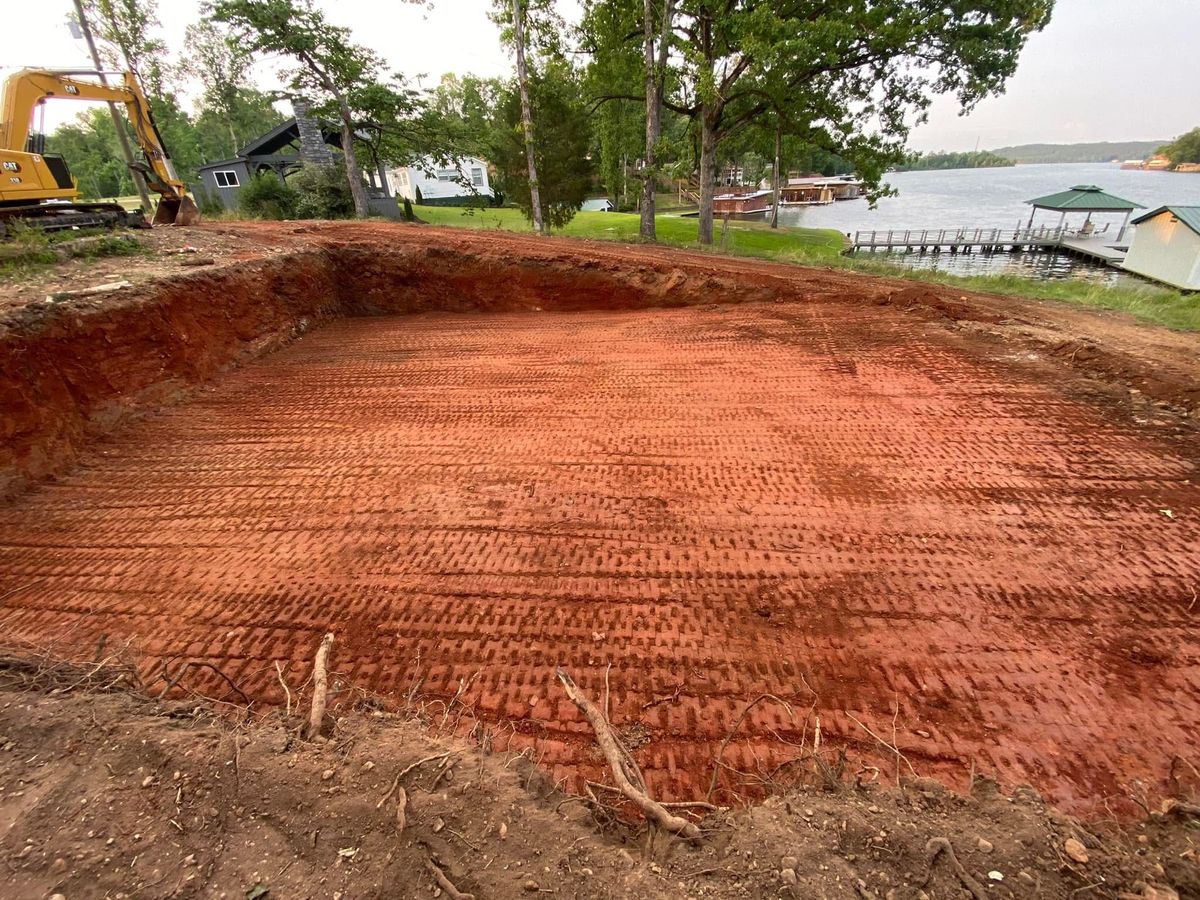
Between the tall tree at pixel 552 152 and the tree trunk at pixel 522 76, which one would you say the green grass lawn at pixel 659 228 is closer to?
the tall tree at pixel 552 152

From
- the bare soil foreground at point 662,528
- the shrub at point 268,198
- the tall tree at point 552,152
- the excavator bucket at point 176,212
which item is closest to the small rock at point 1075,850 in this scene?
the bare soil foreground at point 662,528

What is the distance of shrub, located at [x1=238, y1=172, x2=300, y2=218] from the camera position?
71.3 ft

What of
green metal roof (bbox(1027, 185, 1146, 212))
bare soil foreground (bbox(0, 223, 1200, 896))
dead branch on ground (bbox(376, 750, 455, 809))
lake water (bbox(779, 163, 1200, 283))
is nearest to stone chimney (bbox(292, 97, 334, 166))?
bare soil foreground (bbox(0, 223, 1200, 896))

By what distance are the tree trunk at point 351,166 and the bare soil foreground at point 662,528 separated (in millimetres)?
15396

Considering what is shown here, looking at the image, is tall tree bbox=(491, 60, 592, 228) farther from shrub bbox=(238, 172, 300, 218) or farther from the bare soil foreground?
the bare soil foreground

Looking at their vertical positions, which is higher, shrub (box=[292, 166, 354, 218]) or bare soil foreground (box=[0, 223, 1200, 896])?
shrub (box=[292, 166, 354, 218])

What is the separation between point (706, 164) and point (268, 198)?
17802 millimetres

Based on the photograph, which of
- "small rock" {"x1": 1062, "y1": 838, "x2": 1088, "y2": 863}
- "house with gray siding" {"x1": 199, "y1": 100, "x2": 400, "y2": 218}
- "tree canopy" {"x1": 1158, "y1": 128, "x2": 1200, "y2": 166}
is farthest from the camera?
"tree canopy" {"x1": 1158, "y1": 128, "x2": 1200, "y2": 166}

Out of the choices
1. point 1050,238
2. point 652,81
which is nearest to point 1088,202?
point 1050,238

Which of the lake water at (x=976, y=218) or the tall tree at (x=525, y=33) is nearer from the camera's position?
the tall tree at (x=525, y=33)

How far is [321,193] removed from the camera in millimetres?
22219

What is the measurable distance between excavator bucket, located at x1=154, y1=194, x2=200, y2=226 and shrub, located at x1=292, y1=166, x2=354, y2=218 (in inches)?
426

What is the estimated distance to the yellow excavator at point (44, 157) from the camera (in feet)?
27.8

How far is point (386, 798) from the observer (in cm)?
215
